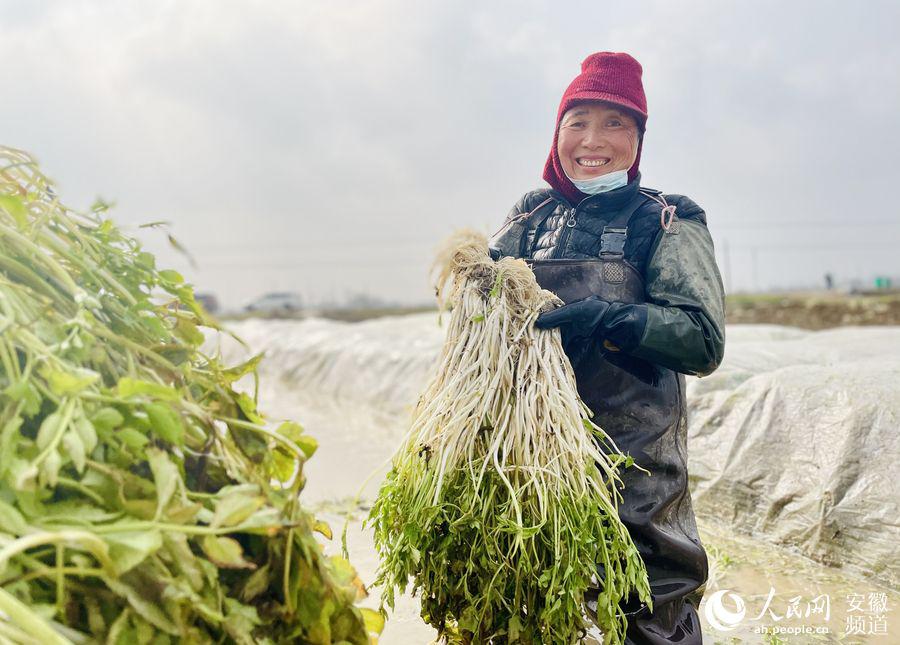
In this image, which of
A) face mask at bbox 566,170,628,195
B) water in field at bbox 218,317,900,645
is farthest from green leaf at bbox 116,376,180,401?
face mask at bbox 566,170,628,195

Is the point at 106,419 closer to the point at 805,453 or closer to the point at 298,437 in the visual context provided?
the point at 298,437

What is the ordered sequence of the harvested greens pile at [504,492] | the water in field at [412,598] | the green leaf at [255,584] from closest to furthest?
the green leaf at [255,584] → the harvested greens pile at [504,492] → the water in field at [412,598]

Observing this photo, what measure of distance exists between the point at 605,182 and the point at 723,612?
1705 millimetres

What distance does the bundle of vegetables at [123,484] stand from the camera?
0.64 meters

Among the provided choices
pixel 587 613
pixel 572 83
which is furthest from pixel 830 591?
pixel 572 83

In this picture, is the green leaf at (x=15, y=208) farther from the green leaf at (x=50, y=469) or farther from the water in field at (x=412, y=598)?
the water in field at (x=412, y=598)

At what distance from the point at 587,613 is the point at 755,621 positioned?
1206 millimetres

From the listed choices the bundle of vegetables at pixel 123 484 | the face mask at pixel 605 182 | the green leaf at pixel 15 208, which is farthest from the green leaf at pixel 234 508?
the face mask at pixel 605 182

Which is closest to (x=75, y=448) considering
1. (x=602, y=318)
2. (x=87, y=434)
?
(x=87, y=434)

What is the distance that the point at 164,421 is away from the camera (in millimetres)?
709

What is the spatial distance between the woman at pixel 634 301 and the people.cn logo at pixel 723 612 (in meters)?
0.66

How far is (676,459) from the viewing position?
1.73m

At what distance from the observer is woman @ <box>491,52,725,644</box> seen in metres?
1.59

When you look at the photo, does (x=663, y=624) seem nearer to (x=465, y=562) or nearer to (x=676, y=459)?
(x=676, y=459)
